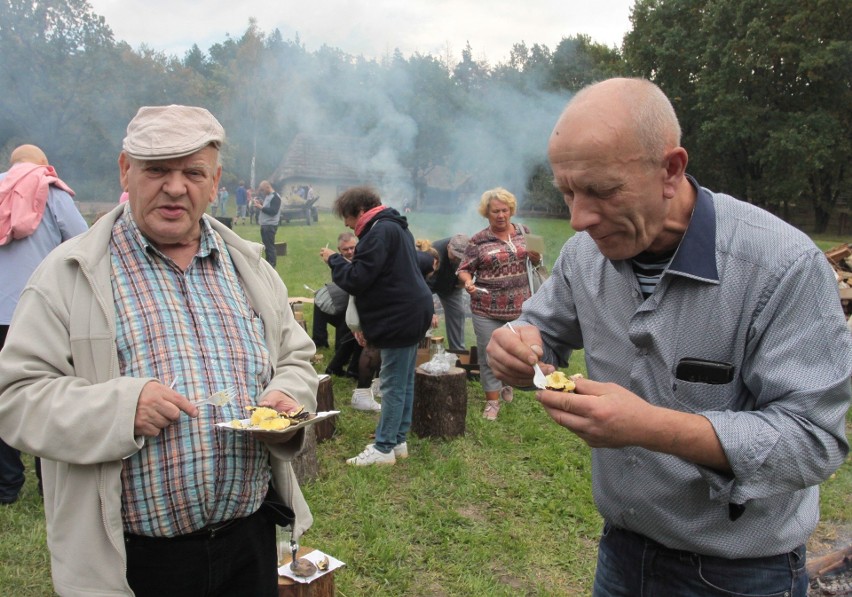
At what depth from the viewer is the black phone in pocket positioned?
59.4 inches

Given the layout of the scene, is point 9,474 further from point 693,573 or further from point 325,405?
point 693,573

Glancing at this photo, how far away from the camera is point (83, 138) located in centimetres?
1762

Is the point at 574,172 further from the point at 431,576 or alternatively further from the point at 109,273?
the point at 431,576

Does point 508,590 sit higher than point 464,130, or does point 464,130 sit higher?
point 464,130

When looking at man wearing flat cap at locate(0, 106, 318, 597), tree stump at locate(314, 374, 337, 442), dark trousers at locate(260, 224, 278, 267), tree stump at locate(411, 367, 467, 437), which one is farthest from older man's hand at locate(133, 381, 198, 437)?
dark trousers at locate(260, 224, 278, 267)

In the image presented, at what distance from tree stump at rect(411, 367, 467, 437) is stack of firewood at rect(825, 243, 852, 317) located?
7.30 meters

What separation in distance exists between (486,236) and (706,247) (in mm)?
4708

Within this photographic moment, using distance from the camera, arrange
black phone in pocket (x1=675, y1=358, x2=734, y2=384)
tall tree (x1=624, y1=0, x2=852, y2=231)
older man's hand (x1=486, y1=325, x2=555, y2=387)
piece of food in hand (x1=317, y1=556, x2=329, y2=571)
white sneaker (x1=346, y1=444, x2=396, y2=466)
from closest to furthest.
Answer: black phone in pocket (x1=675, y1=358, x2=734, y2=384) < older man's hand (x1=486, y1=325, x2=555, y2=387) < piece of food in hand (x1=317, y1=556, x2=329, y2=571) < white sneaker (x1=346, y1=444, x2=396, y2=466) < tall tree (x1=624, y1=0, x2=852, y2=231)

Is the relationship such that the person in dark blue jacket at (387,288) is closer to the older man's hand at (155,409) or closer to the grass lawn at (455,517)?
the grass lawn at (455,517)

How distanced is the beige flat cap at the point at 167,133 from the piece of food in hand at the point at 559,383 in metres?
1.28

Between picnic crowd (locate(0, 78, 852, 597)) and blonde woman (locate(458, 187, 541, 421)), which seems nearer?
picnic crowd (locate(0, 78, 852, 597))

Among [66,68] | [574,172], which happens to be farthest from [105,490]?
[66,68]

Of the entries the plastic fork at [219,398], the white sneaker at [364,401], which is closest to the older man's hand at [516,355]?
the plastic fork at [219,398]

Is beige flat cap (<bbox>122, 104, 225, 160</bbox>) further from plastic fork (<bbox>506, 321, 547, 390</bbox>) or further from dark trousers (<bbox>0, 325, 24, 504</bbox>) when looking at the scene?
dark trousers (<bbox>0, 325, 24, 504</bbox>)
